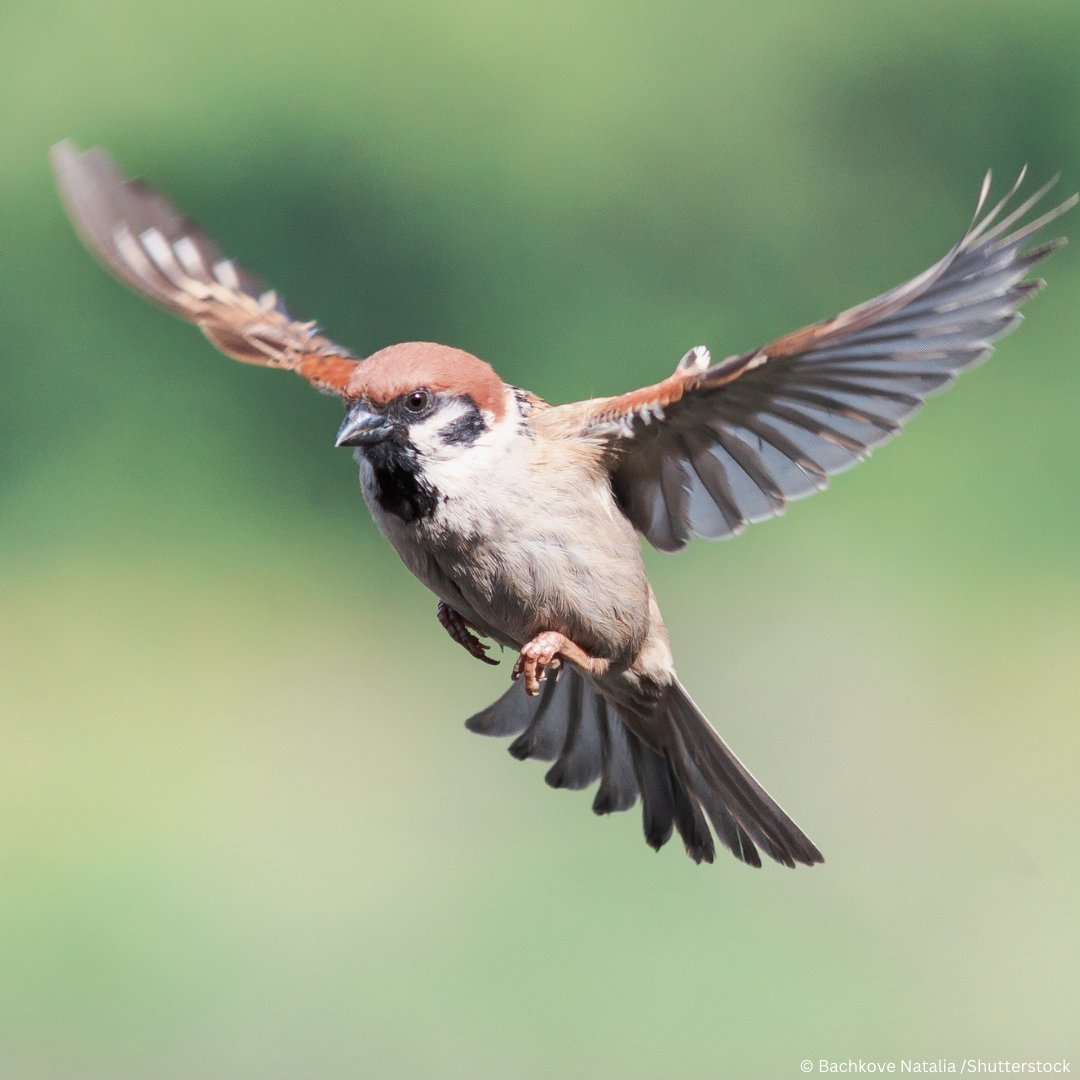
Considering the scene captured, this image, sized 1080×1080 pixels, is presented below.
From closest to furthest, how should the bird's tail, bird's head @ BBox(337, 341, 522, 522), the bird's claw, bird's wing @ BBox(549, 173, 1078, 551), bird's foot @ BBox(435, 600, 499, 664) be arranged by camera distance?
bird's wing @ BBox(549, 173, 1078, 551), bird's head @ BBox(337, 341, 522, 522), the bird's claw, bird's foot @ BBox(435, 600, 499, 664), the bird's tail

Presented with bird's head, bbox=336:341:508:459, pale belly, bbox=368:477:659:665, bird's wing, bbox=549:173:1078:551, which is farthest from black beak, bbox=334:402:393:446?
bird's wing, bbox=549:173:1078:551

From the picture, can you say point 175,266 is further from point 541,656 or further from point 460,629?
point 541,656

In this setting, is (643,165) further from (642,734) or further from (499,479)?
(499,479)

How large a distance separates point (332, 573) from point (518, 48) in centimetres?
219

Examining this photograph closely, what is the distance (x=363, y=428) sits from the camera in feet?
7.80

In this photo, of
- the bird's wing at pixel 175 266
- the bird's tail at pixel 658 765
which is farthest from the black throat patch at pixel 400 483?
the bird's tail at pixel 658 765

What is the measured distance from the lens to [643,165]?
734cm

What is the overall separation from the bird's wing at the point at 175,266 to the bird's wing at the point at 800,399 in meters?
0.58

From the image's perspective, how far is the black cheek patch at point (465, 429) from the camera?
2447 millimetres

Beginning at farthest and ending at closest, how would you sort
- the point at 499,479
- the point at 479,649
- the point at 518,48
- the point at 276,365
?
1. the point at 518,48
2. the point at 276,365
3. the point at 479,649
4. the point at 499,479

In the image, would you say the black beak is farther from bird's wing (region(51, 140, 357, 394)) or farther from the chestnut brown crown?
bird's wing (region(51, 140, 357, 394))

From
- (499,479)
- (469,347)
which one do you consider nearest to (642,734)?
(499,479)

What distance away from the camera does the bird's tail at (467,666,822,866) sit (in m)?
2.97

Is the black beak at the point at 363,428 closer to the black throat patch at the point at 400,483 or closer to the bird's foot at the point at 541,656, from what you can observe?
the black throat patch at the point at 400,483
